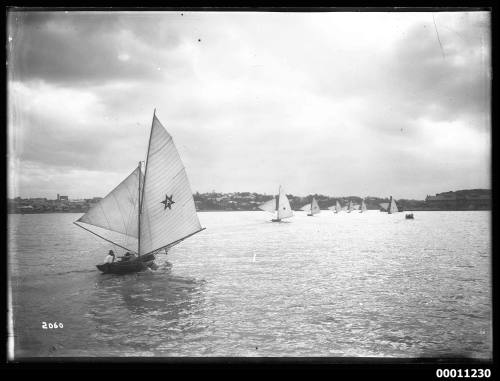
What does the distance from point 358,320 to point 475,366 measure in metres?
6.10

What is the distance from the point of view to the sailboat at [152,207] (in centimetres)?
1916

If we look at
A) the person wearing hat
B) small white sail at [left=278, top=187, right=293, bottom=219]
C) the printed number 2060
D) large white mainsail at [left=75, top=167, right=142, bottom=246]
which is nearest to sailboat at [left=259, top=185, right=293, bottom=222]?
small white sail at [left=278, top=187, right=293, bottom=219]

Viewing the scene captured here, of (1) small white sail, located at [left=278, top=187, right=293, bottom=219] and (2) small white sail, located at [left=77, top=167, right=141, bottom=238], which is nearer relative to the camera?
(2) small white sail, located at [left=77, top=167, right=141, bottom=238]

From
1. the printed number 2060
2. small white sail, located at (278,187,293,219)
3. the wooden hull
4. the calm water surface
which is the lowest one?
the calm water surface

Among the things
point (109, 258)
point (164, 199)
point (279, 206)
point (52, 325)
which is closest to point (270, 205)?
point (279, 206)

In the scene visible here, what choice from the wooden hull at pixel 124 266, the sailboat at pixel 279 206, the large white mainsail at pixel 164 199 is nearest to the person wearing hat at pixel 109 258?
the wooden hull at pixel 124 266

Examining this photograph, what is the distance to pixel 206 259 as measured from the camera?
3200cm

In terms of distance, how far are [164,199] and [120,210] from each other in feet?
12.5

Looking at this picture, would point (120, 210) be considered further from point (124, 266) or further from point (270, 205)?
point (270, 205)

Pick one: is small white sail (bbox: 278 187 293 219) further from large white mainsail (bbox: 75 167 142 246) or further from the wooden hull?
the wooden hull

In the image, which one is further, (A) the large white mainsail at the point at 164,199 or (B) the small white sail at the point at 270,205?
(B) the small white sail at the point at 270,205

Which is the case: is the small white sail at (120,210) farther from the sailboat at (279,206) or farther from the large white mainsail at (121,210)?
the sailboat at (279,206)

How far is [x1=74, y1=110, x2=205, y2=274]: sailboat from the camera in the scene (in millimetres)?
19156
